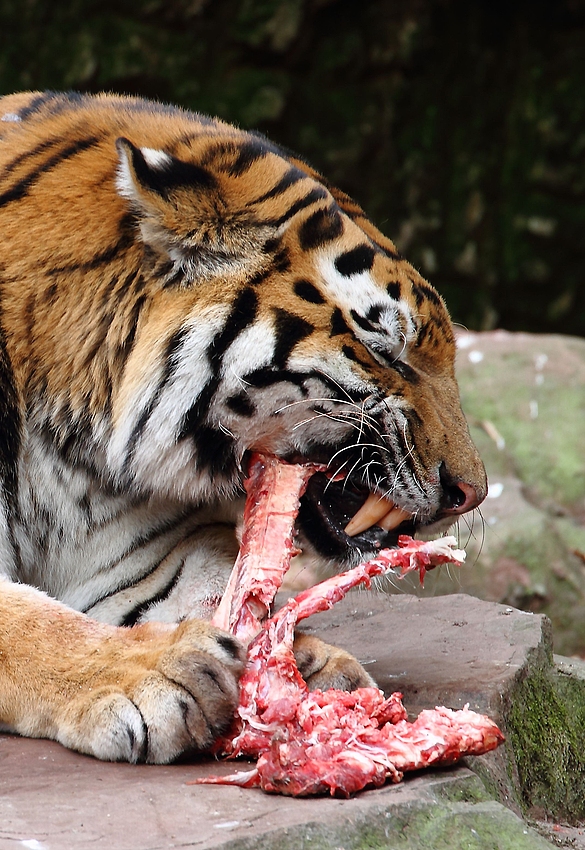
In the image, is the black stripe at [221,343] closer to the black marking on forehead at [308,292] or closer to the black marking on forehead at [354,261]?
the black marking on forehead at [308,292]

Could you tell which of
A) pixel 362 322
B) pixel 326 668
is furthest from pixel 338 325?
pixel 326 668

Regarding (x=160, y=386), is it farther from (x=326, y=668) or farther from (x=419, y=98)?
(x=419, y=98)

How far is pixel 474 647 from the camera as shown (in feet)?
8.23

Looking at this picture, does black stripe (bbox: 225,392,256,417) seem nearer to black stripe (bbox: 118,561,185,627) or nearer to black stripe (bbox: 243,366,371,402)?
black stripe (bbox: 243,366,371,402)

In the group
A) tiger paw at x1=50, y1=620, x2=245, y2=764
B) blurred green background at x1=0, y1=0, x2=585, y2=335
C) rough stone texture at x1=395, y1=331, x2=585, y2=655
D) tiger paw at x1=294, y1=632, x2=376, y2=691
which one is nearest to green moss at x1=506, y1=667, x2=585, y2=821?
tiger paw at x1=294, y1=632, x2=376, y2=691

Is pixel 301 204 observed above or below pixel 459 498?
above

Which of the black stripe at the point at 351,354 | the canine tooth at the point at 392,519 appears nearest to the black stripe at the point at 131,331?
the black stripe at the point at 351,354

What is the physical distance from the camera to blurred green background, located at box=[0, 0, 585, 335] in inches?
274

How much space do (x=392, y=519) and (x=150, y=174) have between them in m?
0.84

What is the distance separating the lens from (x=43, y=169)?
2396 millimetres

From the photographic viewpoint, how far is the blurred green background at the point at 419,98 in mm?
6969

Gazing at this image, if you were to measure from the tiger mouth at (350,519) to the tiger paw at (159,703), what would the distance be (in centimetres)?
47

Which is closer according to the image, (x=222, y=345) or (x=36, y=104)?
(x=222, y=345)

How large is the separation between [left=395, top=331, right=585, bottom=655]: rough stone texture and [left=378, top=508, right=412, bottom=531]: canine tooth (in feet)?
5.10
